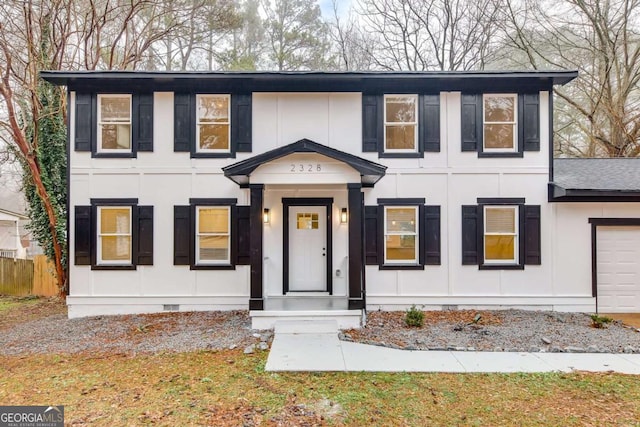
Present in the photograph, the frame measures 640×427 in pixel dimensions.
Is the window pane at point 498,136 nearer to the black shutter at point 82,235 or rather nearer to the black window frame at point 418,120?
the black window frame at point 418,120

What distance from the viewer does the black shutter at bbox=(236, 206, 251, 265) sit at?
312 inches

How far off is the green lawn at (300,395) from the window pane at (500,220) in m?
3.77

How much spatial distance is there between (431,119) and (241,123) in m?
4.44

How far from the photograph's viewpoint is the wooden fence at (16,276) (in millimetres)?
11570

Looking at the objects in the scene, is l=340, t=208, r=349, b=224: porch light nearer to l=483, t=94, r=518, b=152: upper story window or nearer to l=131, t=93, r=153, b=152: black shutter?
l=483, t=94, r=518, b=152: upper story window

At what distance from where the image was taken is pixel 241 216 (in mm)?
7945

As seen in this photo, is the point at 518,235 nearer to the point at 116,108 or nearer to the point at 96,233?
the point at 96,233

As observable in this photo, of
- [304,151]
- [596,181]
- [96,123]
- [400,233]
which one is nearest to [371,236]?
[400,233]

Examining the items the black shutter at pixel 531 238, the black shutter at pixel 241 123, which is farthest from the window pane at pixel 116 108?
the black shutter at pixel 531 238

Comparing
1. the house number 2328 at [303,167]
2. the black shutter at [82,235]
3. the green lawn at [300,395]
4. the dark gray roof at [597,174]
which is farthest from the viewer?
the black shutter at [82,235]

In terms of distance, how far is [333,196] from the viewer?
8125 mm

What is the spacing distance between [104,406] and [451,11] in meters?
16.9

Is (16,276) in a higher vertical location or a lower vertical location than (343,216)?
lower

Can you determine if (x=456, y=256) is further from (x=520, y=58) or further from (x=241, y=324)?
(x=520, y=58)
